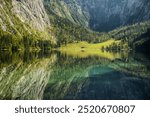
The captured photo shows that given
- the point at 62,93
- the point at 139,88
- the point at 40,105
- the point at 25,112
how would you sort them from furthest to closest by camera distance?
the point at 139,88 < the point at 62,93 < the point at 40,105 < the point at 25,112

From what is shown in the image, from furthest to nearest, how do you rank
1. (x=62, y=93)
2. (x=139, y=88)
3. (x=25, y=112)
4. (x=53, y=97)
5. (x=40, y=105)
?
(x=139, y=88) < (x=62, y=93) < (x=53, y=97) < (x=40, y=105) < (x=25, y=112)

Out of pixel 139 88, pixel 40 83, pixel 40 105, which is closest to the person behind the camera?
pixel 40 105

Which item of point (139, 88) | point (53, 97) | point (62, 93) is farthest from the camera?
point (139, 88)

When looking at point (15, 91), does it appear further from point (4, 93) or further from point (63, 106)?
point (63, 106)

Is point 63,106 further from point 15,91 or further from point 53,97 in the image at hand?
point 15,91

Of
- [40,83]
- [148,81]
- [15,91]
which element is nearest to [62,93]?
[15,91]

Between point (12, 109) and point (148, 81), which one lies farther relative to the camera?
point (148, 81)

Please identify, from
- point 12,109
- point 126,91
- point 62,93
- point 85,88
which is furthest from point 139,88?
point 12,109

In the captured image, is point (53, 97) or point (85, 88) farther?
point (85, 88)
